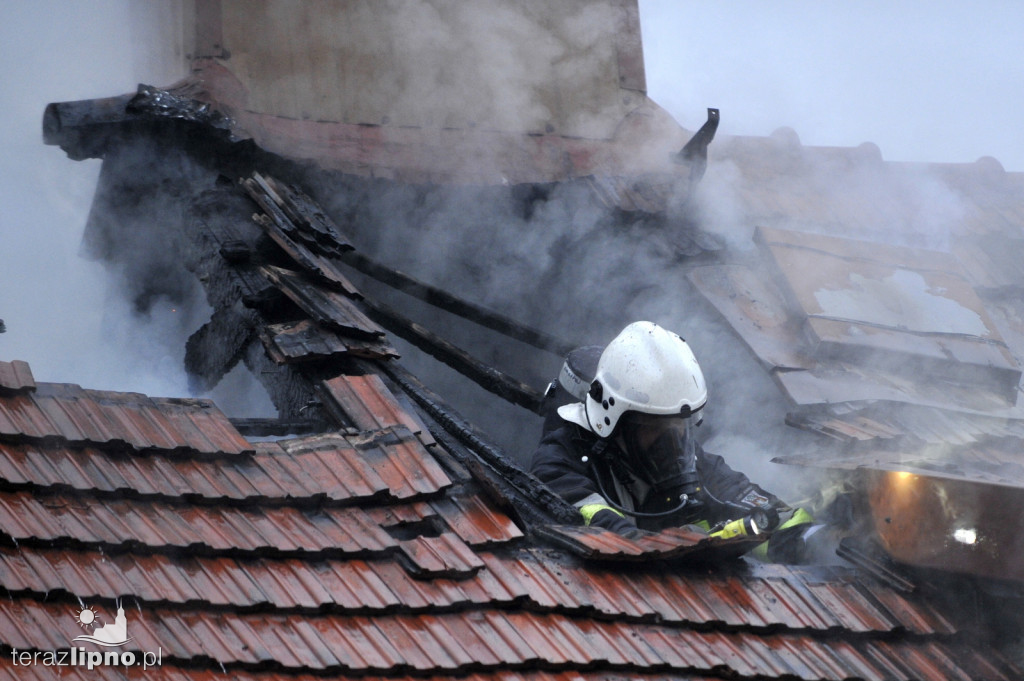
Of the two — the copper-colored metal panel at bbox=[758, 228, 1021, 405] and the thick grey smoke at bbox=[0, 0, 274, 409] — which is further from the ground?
the thick grey smoke at bbox=[0, 0, 274, 409]

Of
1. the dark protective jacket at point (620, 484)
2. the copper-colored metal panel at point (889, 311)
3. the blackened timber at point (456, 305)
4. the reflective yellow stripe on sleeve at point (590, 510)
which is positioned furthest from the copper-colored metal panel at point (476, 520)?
the copper-colored metal panel at point (889, 311)

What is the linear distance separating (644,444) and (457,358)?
1.35m

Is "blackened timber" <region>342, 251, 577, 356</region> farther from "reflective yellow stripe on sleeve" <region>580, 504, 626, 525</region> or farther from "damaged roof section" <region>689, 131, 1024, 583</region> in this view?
"reflective yellow stripe on sleeve" <region>580, 504, 626, 525</region>

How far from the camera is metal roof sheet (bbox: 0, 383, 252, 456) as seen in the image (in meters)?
3.46

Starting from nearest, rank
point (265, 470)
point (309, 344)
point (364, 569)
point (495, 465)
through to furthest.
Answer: point (364, 569)
point (265, 470)
point (495, 465)
point (309, 344)

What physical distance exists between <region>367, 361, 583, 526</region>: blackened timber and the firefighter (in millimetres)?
444

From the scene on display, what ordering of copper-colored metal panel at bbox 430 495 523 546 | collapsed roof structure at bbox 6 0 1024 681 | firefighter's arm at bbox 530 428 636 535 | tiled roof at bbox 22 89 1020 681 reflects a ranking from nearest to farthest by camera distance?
tiled roof at bbox 22 89 1020 681, collapsed roof structure at bbox 6 0 1024 681, copper-colored metal panel at bbox 430 495 523 546, firefighter's arm at bbox 530 428 636 535

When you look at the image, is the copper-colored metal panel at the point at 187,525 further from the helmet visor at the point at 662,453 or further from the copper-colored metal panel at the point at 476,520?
the helmet visor at the point at 662,453

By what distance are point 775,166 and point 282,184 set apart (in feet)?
15.2

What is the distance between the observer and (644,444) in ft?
17.6

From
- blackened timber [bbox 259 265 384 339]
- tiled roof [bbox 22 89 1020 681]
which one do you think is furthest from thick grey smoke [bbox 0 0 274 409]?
tiled roof [bbox 22 89 1020 681]

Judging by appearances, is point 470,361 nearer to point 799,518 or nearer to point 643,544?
point 799,518

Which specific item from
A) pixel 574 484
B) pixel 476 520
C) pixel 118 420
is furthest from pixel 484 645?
pixel 574 484

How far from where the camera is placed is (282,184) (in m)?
6.33
